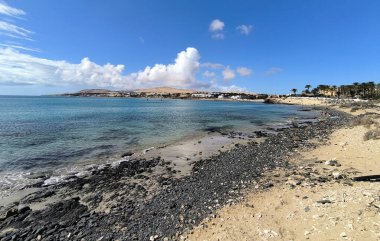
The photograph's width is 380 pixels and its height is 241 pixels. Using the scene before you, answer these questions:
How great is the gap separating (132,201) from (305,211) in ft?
26.2

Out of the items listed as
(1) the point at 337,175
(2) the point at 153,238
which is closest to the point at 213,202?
(2) the point at 153,238

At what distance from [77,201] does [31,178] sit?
20.1ft

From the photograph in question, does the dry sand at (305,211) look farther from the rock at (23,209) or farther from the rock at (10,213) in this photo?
the rock at (10,213)

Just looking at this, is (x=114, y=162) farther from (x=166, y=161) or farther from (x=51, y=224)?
(x=51, y=224)

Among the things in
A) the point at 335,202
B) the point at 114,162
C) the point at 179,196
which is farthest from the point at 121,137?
the point at 335,202

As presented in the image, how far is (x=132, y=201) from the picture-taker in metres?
12.0

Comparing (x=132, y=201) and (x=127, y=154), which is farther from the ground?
(x=132, y=201)

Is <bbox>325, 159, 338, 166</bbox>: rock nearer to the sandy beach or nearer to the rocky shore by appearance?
the sandy beach

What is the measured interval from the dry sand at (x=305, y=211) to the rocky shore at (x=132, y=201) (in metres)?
0.77

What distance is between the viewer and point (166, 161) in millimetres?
19562

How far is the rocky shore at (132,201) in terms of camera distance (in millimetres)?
9359

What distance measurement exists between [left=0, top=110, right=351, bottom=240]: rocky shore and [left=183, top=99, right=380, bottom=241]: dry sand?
0.77 m

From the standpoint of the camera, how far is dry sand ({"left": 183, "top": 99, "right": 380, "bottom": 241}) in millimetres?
7570

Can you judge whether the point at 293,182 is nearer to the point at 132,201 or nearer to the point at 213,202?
the point at 213,202
